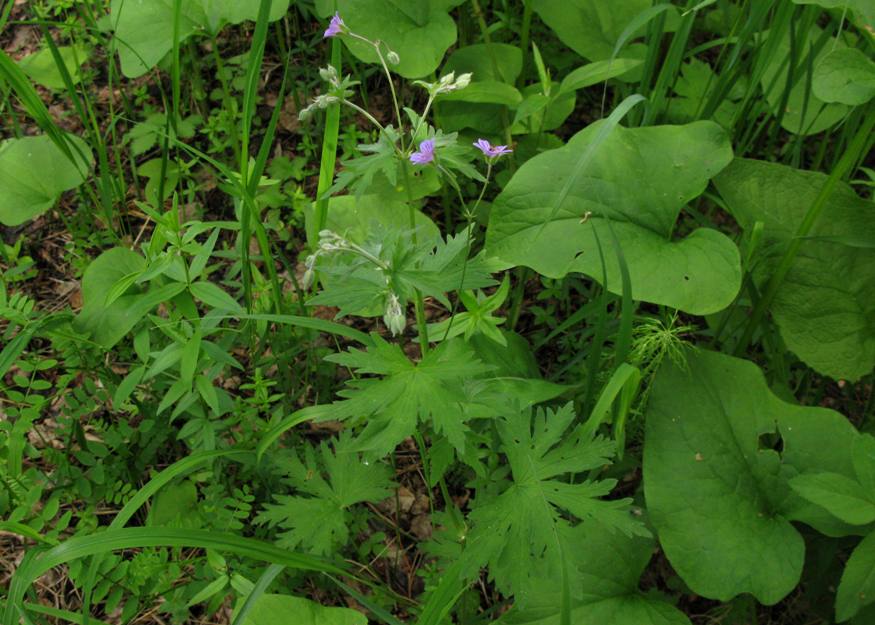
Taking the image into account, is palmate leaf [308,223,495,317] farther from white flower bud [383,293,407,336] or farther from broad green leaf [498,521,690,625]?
broad green leaf [498,521,690,625]

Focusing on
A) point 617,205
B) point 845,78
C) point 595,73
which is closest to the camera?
point 845,78

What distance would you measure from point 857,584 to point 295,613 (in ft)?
3.70

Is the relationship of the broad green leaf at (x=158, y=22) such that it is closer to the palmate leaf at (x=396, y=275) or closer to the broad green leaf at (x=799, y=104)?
the palmate leaf at (x=396, y=275)

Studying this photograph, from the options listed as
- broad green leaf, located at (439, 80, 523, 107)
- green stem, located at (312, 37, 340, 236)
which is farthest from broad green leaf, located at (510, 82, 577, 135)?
green stem, located at (312, 37, 340, 236)

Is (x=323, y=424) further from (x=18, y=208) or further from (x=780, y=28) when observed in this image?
(x=780, y=28)

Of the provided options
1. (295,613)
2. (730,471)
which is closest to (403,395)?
(295,613)

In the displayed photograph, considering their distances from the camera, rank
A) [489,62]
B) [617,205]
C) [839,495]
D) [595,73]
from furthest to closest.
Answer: [489,62] < [595,73] < [617,205] < [839,495]

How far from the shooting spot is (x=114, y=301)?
188 centimetres

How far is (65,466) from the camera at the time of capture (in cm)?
192

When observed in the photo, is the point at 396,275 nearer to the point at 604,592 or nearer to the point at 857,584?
the point at 604,592

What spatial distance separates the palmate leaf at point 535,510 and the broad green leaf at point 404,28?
1160 millimetres

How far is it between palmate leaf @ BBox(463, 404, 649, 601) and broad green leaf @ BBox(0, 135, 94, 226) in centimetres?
158

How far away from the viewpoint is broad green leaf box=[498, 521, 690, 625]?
1.58m

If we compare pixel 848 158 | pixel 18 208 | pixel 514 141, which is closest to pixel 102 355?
pixel 18 208
